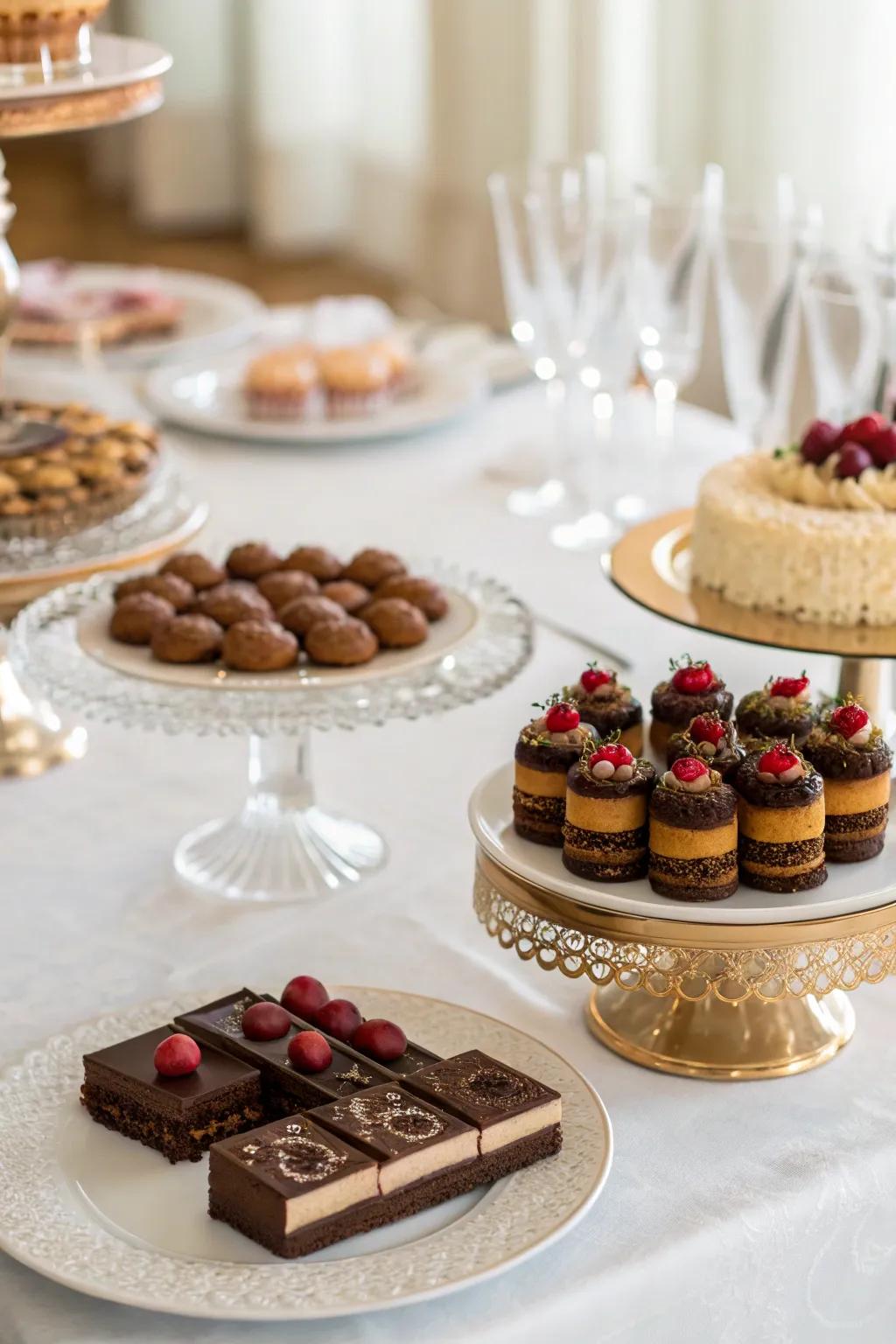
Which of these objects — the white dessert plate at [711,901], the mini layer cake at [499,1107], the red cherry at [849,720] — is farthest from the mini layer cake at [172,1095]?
the red cherry at [849,720]

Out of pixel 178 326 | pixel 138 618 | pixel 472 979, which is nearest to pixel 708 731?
pixel 472 979

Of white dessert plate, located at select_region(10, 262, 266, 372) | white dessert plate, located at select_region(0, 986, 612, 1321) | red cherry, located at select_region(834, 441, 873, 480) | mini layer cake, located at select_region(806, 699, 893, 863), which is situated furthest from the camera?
white dessert plate, located at select_region(10, 262, 266, 372)

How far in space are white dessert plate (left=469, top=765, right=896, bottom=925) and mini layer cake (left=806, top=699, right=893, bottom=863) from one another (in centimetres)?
1

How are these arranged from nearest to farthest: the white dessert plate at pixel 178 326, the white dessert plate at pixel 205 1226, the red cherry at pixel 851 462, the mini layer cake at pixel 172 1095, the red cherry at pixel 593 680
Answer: the white dessert plate at pixel 205 1226 < the mini layer cake at pixel 172 1095 < the red cherry at pixel 593 680 < the red cherry at pixel 851 462 < the white dessert plate at pixel 178 326

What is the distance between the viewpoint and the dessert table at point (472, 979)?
3.15 ft

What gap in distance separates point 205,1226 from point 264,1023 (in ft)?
0.46

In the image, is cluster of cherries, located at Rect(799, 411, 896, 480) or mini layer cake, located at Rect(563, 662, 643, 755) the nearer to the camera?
mini layer cake, located at Rect(563, 662, 643, 755)

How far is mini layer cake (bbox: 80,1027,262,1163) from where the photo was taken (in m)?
1.01

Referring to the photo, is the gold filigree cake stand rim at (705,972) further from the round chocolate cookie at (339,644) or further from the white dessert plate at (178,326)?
the white dessert plate at (178,326)

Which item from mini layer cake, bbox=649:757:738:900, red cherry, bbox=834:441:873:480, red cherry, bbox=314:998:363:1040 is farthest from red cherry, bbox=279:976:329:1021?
red cherry, bbox=834:441:873:480

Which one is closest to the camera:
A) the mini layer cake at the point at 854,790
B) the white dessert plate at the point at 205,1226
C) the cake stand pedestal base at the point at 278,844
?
the white dessert plate at the point at 205,1226

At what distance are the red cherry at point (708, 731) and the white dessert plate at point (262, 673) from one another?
0.96 ft

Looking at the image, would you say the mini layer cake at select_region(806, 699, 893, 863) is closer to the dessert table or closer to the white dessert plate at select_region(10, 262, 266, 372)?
the dessert table

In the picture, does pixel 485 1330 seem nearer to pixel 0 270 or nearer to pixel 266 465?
pixel 0 270
